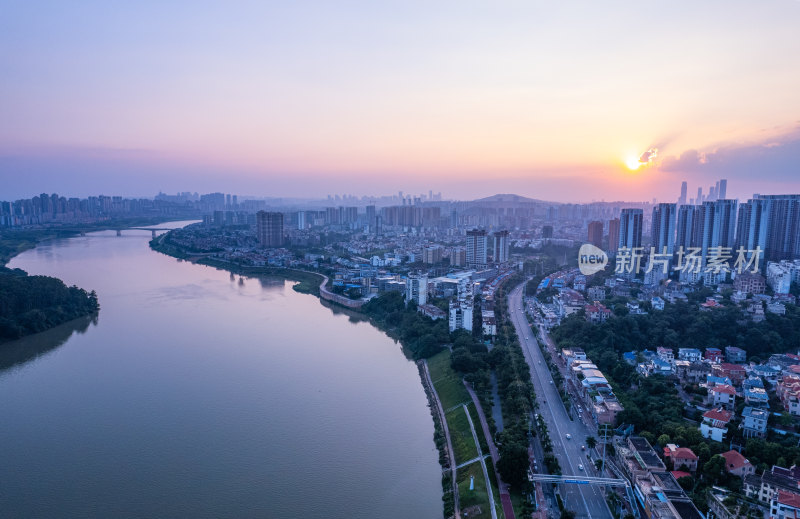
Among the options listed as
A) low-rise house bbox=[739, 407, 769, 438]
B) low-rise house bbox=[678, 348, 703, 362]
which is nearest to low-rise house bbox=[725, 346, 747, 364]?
low-rise house bbox=[678, 348, 703, 362]

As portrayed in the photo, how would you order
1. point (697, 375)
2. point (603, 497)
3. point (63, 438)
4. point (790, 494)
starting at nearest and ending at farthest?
point (790, 494)
point (603, 497)
point (63, 438)
point (697, 375)

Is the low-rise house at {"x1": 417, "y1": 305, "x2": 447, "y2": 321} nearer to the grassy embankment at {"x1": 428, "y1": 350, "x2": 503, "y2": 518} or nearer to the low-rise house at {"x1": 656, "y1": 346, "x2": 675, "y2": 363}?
the grassy embankment at {"x1": 428, "y1": 350, "x2": 503, "y2": 518}

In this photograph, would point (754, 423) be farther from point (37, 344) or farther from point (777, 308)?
point (37, 344)

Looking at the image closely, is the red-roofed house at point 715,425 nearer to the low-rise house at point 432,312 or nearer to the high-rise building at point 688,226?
the low-rise house at point 432,312

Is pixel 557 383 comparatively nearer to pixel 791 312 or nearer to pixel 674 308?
pixel 674 308

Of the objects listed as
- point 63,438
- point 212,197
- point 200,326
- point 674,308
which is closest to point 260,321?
point 200,326

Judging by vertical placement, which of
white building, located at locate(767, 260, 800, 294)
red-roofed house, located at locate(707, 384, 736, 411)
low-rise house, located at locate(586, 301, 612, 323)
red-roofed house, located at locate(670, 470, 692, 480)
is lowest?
red-roofed house, located at locate(670, 470, 692, 480)
